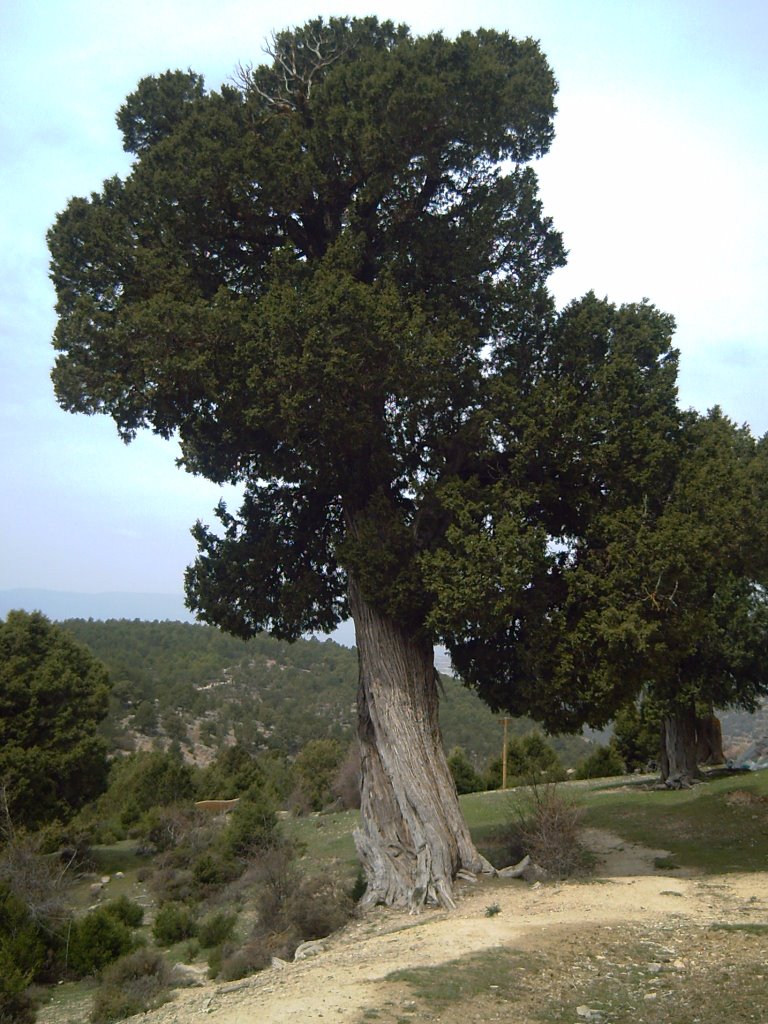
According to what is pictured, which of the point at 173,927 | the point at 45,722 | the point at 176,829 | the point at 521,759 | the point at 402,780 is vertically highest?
the point at 45,722

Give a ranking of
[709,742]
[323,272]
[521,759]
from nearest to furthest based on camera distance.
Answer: [323,272] → [709,742] → [521,759]

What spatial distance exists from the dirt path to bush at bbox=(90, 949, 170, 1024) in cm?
52

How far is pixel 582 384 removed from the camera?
13.2 m

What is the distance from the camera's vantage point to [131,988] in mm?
11086

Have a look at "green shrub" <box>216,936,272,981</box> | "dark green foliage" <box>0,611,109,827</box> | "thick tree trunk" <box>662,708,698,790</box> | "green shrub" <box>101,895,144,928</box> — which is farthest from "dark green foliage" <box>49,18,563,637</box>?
"thick tree trunk" <box>662,708,698,790</box>

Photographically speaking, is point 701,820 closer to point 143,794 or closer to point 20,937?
point 20,937

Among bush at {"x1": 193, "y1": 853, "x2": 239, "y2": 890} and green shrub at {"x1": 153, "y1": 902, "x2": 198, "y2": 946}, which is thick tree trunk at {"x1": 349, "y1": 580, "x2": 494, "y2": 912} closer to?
green shrub at {"x1": 153, "y1": 902, "x2": 198, "y2": 946}

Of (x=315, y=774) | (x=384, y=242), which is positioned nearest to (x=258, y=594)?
(x=384, y=242)

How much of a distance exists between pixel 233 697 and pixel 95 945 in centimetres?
5145

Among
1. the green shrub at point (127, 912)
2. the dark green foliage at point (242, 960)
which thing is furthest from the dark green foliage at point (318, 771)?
the dark green foliage at point (242, 960)

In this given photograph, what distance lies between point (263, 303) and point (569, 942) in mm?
8634

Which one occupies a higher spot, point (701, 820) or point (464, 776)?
point (464, 776)

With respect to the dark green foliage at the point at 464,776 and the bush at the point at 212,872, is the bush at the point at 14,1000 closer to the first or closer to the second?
the bush at the point at 212,872

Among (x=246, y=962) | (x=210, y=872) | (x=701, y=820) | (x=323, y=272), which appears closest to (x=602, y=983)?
(x=246, y=962)
